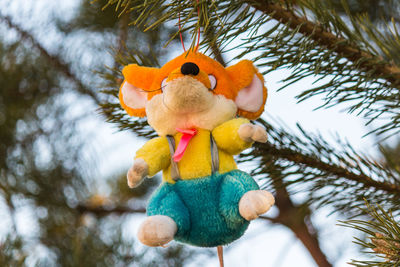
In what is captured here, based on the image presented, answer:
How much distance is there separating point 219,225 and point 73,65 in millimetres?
800

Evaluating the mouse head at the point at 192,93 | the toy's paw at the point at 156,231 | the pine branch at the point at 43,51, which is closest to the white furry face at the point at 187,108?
the mouse head at the point at 192,93

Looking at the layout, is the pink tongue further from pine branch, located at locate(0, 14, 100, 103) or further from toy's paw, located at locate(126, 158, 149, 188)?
pine branch, located at locate(0, 14, 100, 103)

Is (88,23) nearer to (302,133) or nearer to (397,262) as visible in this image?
(302,133)

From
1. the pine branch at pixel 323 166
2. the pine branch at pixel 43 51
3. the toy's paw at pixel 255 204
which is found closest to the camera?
the toy's paw at pixel 255 204

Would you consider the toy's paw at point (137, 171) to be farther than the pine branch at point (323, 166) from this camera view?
No

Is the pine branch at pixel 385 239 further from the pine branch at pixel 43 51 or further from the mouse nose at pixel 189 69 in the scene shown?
the pine branch at pixel 43 51

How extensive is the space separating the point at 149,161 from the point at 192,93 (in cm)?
8

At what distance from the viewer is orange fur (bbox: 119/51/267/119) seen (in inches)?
19.0

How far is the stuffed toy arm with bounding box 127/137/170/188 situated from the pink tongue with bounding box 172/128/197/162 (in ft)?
0.05

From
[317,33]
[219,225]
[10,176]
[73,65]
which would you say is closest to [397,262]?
[219,225]

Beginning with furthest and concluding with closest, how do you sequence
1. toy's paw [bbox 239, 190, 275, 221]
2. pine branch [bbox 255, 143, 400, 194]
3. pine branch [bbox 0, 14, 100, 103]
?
pine branch [bbox 0, 14, 100, 103]
pine branch [bbox 255, 143, 400, 194]
toy's paw [bbox 239, 190, 275, 221]

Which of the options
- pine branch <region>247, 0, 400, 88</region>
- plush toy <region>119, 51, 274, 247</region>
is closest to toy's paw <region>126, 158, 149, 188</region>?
plush toy <region>119, 51, 274, 247</region>

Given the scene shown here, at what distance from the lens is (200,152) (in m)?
0.46

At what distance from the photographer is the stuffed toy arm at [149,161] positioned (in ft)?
1.49
